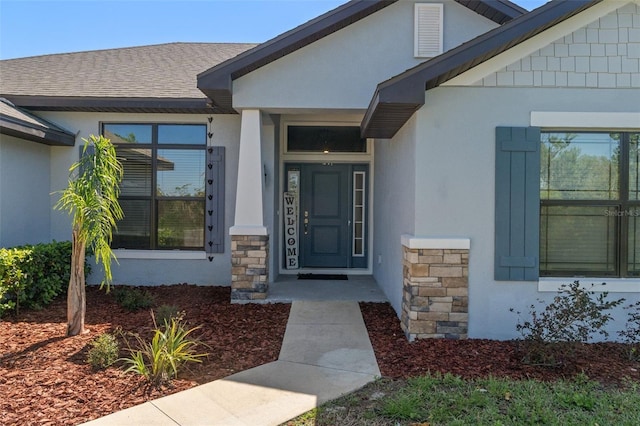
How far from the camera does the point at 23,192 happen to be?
6836mm

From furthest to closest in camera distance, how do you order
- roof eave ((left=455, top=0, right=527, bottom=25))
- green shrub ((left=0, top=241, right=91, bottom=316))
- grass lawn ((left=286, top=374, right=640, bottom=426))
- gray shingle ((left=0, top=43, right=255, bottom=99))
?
gray shingle ((left=0, top=43, right=255, bottom=99)) < roof eave ((left=455, top=0, right=527, bottom=25)) < green shrub ((left=0, top=241, right=91, bottom=316)) < grass lawn ((left=286, top=374, right=640, bottom=426))

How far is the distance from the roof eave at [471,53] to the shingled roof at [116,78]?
408 centimetres

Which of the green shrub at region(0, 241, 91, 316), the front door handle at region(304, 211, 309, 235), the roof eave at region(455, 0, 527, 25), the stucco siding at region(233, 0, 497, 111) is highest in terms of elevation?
the roof eave at region(455, 0, 527, 25)

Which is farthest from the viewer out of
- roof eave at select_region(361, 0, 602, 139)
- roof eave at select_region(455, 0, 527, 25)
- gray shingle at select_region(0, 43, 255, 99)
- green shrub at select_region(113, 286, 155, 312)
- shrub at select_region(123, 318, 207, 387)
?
gray shingle at select_region(0, 43, 255, 99)

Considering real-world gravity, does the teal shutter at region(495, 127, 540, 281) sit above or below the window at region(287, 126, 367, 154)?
below

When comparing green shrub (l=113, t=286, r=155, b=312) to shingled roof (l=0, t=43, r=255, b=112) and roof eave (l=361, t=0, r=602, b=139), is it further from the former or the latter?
roof eave (l=361, t=0, r=602, b=139)

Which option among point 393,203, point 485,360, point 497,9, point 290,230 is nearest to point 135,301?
point 290,230

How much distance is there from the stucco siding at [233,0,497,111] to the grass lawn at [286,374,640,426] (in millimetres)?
4507

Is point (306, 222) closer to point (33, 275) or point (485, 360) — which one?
point (33, 275)

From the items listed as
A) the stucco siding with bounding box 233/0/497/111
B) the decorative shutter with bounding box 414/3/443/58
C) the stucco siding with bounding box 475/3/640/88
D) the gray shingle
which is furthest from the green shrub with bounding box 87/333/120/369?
the decorative shutter with bounding box 414/3/443/58

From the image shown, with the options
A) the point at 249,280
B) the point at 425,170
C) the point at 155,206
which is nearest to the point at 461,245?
the point at 425,170

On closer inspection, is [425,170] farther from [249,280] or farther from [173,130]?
[173,130]

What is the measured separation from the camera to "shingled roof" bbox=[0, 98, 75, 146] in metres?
6.12

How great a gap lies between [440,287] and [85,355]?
12.9 ft
